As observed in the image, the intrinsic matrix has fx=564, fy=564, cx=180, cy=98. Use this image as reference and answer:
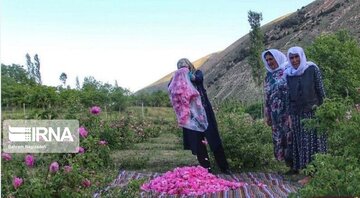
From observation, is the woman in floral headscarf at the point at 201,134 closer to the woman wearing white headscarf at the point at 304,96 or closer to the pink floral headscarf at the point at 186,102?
the pink floral headscarf at the point at 186,102

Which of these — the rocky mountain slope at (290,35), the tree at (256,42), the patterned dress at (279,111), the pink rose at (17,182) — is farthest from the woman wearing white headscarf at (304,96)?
the rocky mountain slope at (290,35)

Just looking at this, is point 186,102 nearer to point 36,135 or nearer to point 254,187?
point 254,187

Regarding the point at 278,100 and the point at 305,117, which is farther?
the point at 278,100

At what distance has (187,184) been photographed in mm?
4887

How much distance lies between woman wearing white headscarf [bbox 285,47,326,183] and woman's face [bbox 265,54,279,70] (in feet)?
0.79

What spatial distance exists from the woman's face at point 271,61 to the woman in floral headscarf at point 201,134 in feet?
2.34

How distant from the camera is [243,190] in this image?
4773 millimetres

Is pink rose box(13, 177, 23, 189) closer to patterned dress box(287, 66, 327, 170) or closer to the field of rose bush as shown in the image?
the field of rose bush

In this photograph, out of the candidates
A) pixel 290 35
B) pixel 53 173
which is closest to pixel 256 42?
pixel 290 35

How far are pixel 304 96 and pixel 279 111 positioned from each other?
49cm

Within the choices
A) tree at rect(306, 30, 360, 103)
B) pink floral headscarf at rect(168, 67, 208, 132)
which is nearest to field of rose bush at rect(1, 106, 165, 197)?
pink floral headscarf at rect(168, 67, 208, 132)

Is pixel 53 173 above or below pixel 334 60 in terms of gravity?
below

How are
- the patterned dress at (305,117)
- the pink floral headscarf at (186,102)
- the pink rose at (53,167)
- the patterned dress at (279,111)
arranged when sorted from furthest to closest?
the pink floral headscarf at (186,102), the patterned dress at (279,111), the patterned dress at (305,117), the pink rose at (53,167)

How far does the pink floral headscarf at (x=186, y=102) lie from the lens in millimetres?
5965
